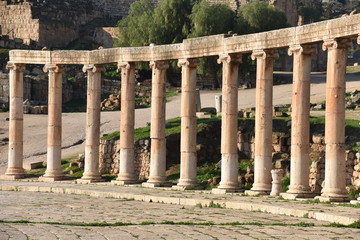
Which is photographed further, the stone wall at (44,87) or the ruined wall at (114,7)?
the ruined wall at (114,7)

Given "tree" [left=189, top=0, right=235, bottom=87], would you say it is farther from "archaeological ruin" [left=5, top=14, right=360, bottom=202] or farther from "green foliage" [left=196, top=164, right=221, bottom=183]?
"green foliage" [left=196, top=164, right=221, bottom=183]

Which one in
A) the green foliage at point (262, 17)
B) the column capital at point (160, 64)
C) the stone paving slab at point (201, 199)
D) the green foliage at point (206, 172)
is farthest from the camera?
the green foliage at point (262, 17)

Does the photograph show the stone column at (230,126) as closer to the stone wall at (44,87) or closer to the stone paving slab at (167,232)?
the stone paving slab at (167,232)

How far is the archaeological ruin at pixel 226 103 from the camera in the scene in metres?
44.9

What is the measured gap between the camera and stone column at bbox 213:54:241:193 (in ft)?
170

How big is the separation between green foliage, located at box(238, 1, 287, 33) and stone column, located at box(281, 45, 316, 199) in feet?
167

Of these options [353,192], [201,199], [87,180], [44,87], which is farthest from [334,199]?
[44,87]

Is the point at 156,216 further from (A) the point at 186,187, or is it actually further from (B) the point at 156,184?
(B) the point at 156,184

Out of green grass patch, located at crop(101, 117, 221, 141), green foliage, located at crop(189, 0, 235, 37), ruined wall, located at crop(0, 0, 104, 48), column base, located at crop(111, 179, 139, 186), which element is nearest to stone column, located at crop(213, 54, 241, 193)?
column base, located at crop(111, 179, 139, 186)

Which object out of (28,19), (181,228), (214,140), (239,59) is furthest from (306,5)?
(181,228)

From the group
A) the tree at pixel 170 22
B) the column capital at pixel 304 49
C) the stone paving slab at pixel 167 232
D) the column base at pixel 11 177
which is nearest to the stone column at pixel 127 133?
the column base at pixel 11 177

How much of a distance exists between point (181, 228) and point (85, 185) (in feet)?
74.1

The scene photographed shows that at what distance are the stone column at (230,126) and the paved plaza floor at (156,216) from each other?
1448 millimetres

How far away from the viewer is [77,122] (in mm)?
79938
